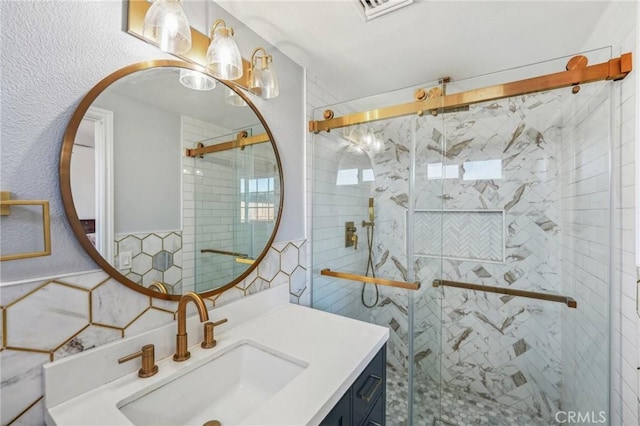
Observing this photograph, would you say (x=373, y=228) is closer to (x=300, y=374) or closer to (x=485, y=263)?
(x=485, y=263)

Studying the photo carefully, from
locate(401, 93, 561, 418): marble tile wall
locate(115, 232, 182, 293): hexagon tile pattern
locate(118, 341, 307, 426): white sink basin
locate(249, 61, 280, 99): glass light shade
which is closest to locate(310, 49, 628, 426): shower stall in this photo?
locate(401, 93, 561, 418): marble tile wall

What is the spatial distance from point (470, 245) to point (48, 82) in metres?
2.37

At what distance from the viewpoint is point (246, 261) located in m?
1.25

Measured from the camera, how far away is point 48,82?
0.69 m

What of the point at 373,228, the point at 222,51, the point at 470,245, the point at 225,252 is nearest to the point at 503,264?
the point at 470,245

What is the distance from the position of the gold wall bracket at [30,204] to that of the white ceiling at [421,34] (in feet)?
3.43

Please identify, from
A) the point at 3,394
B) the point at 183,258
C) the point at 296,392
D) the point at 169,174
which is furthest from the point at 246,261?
the point at 3,394

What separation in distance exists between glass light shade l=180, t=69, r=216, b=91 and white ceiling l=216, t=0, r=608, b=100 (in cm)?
35

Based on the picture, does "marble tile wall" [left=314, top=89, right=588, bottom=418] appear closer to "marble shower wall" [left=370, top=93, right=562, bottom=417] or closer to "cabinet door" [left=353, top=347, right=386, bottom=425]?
"marble shower wall" [left=370, top=93, right=562, bottom=417]

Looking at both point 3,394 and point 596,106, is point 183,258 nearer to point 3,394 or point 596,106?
point 3,394

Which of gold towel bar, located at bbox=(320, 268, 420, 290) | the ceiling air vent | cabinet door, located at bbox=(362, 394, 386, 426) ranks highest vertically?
the ceiling air vent

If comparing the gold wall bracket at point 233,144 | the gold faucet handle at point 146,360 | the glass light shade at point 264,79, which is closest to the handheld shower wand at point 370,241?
the gold wall bracket at point 233,144

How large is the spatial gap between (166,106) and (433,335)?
1.88m

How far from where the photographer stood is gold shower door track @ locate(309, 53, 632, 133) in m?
1.07
